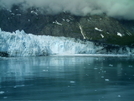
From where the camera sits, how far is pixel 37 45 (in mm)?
46094

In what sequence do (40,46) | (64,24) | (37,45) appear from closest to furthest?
1. (37,45)
2. (40,46)
3. (64,24)

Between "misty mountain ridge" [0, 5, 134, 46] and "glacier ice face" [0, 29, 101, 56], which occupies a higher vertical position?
"misty mountain ridge" [0, 5, 134, 46]

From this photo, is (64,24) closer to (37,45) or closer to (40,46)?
(40,46)

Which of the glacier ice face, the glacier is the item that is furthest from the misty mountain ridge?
the glacier ice face

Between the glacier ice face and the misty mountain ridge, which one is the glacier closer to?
the glacier ice face

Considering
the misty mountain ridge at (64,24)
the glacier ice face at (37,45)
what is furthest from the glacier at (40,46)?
the misty mountain ridge at (64,24)

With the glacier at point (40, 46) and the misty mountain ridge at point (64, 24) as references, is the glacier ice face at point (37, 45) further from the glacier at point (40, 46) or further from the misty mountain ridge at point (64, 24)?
the misty mountain ridge at point (64, 24)

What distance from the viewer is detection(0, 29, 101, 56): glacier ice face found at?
42.1 m

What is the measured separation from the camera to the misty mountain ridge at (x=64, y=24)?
114 meters

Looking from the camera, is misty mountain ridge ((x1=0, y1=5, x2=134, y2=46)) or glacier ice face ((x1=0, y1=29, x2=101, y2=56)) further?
misty mountain ridge ((x1=0, y1=5, x2=134, y2=46))

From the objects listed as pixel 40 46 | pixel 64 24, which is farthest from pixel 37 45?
pixel 64 24

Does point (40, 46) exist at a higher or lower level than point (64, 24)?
lower

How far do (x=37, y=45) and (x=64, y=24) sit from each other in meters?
74.6

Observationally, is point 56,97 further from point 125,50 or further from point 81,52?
point 125,50
